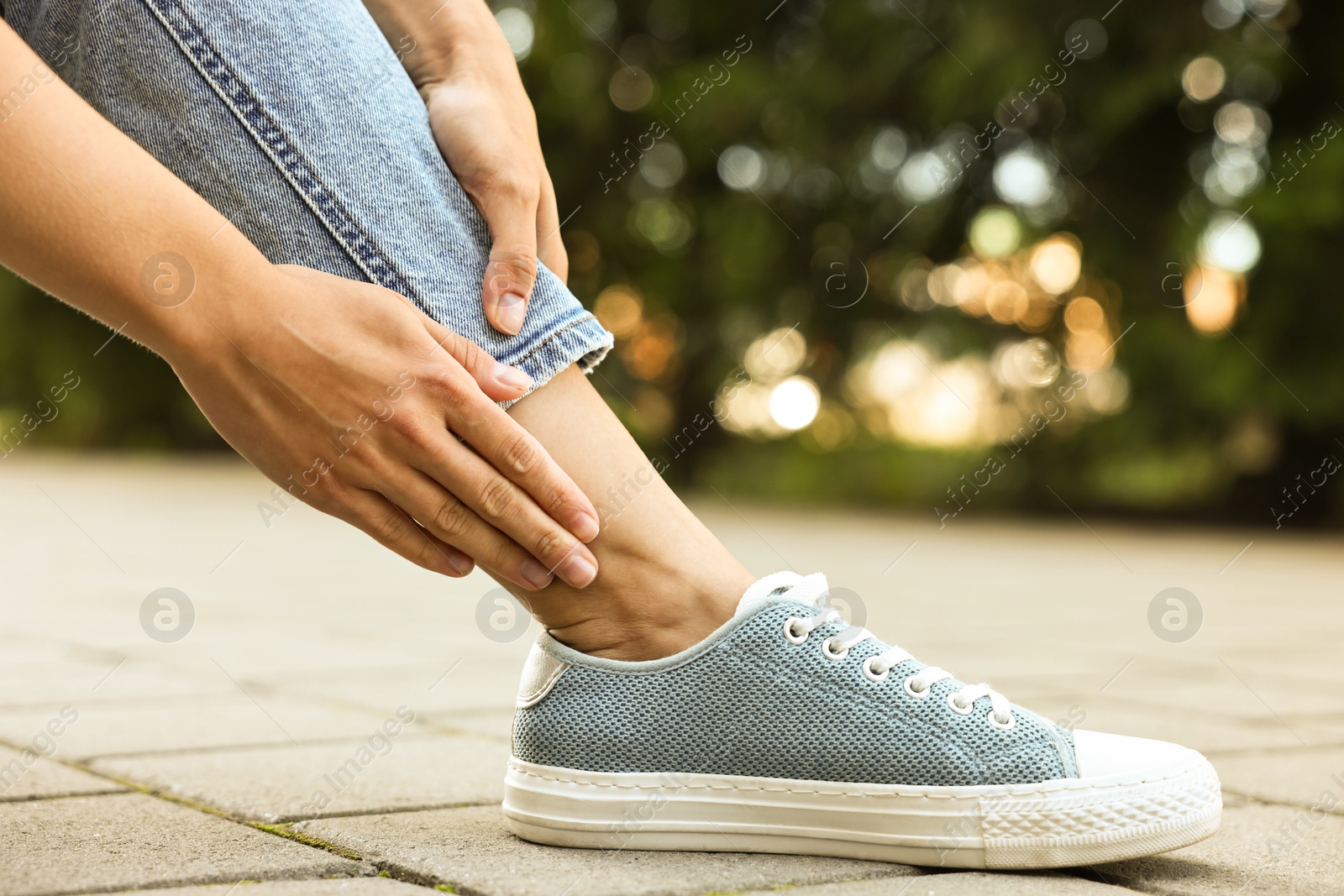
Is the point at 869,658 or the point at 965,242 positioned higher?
the point at 869,658

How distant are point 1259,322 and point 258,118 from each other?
6.79 metres

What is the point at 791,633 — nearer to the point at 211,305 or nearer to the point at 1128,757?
the point at 1128,757

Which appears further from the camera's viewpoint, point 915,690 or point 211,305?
point 915,690

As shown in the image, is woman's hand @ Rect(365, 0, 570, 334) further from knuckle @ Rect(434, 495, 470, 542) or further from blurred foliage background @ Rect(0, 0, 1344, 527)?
blurred foliage background @ Rect(0, 0, 1344, 527)

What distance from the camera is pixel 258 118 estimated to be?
1.08 meters

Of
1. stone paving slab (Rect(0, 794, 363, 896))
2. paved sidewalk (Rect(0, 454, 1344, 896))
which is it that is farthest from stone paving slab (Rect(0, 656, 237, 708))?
stone paving slab (Rect(0, 794, 363, 896))

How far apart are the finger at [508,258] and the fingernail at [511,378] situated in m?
0.03

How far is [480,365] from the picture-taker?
1101 mm

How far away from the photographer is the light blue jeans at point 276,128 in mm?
1080

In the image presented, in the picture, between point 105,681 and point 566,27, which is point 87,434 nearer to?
point 566,27

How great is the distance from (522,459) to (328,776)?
0.57 meters

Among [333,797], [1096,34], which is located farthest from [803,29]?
[333,797]

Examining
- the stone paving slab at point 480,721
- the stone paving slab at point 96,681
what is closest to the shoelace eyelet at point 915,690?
the stone paving slab at point 480,721

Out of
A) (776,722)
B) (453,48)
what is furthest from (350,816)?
(453,48)
